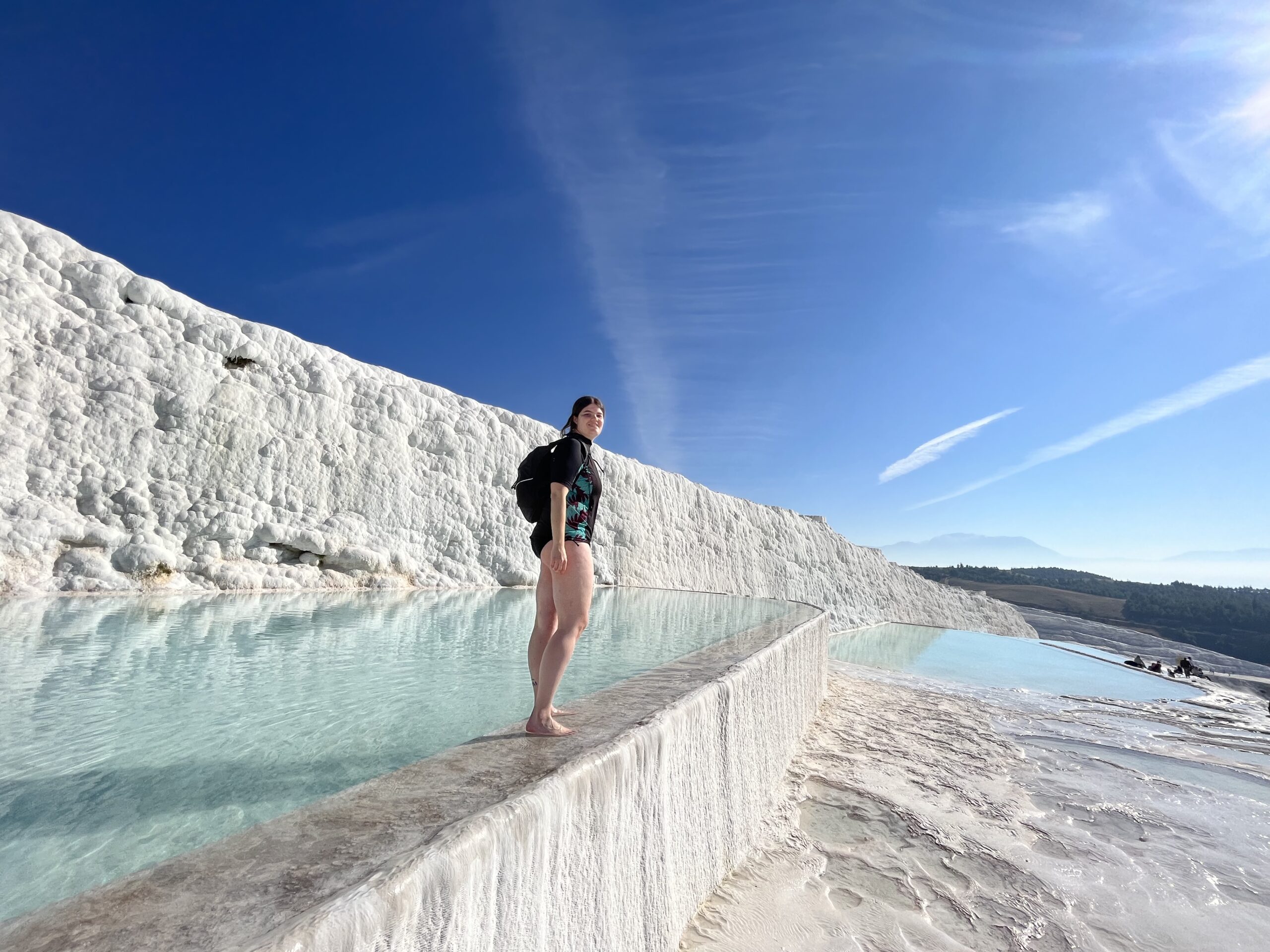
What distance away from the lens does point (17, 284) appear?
9.88 meters

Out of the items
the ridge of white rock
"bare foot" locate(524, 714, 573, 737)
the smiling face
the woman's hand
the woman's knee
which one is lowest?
"bare foot" locate(524, 714, 573, 737)

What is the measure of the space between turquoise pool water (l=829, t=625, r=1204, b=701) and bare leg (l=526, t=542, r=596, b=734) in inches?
391

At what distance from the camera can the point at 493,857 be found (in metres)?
1.50

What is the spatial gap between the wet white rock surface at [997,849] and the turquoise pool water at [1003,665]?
Answer: 499 cm

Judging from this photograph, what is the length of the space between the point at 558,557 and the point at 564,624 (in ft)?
1.01

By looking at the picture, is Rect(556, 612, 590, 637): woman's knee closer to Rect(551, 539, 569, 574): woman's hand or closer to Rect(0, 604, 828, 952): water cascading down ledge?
Rect(551, 539, 569, 574): woman's hand

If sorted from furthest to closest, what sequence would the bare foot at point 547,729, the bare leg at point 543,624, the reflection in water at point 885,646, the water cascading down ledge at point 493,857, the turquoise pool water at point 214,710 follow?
the reflection in water at point 885,646 < the bare leg at point 543,624 < the bare foot at point 547,729 < the turquoise pool water at point 214,710 < the water cascading down ledge at point 493,857

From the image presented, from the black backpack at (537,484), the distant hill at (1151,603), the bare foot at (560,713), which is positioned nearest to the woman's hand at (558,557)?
the black backpack at (537,484)

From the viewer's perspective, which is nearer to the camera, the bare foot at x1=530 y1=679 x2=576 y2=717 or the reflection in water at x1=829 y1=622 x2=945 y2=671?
the bare foot at x1=530 y1=679 x2=576 y2=717

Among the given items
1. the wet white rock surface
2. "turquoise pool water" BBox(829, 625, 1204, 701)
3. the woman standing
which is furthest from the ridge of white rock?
the wet white rock surface

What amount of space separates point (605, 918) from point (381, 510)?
41.9 ft

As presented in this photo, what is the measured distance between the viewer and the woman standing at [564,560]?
248cm

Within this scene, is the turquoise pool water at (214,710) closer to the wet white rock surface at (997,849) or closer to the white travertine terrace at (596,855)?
the white travertine terrace at (596,855)

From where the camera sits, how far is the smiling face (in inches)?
109
